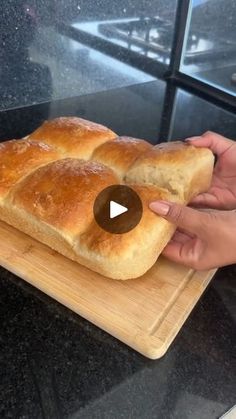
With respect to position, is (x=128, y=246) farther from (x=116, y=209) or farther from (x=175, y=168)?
(x=175, y=168)

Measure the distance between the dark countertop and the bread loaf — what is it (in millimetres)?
105

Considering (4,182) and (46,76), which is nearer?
(4,182)

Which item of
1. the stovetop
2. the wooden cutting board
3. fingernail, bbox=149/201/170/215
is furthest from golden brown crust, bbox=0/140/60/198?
the stovetop

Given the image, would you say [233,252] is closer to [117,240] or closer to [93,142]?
[117,240]

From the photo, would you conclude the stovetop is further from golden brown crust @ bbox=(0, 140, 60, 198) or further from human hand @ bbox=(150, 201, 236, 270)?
human hand @ bbox=(150, 201, 236, 270)

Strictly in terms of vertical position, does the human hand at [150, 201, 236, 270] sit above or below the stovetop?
below

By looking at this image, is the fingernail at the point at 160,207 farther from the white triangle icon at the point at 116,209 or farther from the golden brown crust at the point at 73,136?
the golden brown crust at the point at 73,136

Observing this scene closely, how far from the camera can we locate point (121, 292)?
0.69 meters

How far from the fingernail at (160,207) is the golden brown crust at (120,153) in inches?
5.6

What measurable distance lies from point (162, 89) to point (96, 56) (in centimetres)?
27

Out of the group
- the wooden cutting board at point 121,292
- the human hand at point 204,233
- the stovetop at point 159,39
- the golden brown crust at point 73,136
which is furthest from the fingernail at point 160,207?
the stovetop at point 159,39

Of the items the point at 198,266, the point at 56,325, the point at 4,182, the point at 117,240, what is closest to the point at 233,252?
the point at 198,266

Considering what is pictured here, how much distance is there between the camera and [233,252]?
0.69 metres
